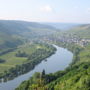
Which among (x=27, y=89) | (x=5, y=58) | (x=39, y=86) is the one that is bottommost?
(x=5, y=58)

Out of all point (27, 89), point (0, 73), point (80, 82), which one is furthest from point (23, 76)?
point (80, 82)

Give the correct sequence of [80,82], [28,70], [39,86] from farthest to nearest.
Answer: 1. [28,70]
2. [80,82]
3. [39,86]

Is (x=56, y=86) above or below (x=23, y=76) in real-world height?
above

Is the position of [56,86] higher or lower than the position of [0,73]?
higher

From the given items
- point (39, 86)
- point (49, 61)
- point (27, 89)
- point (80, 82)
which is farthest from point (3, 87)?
point (39, 86)

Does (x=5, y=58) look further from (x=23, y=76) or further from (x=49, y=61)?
(x=23, y=76)

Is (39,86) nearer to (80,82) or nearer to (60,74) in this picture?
(80,82)

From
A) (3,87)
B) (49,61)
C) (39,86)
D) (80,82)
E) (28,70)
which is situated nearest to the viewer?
(39,86)

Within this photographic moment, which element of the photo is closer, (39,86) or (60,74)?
(39,86)

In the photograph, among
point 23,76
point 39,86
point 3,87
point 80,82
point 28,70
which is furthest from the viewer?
point 28,70
